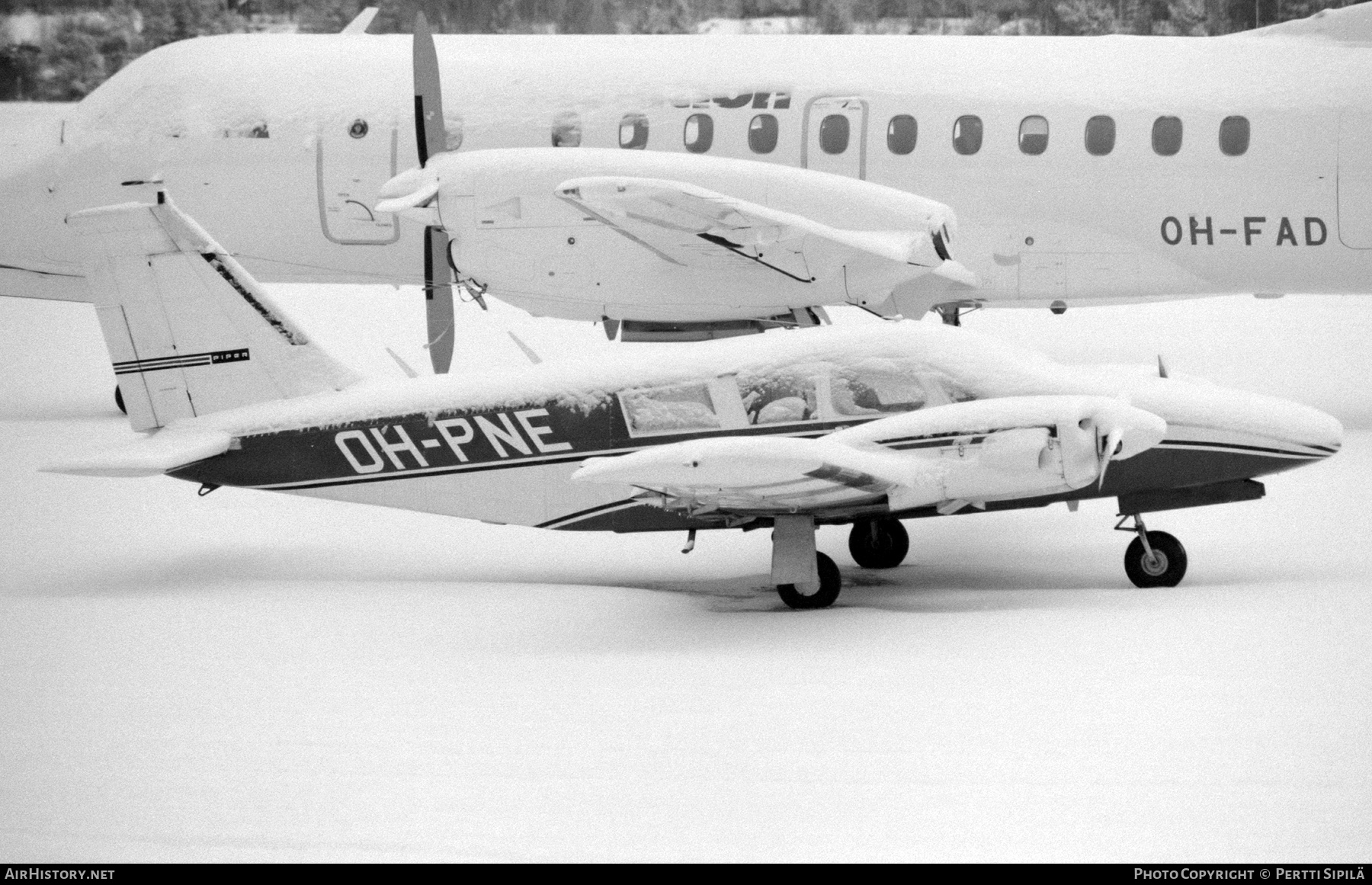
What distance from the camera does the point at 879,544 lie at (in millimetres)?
11711

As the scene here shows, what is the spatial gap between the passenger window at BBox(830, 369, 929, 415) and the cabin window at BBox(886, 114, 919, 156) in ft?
22.8

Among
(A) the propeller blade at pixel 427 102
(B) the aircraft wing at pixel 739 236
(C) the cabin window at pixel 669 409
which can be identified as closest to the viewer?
(C) the cabin window at pixel 669 409

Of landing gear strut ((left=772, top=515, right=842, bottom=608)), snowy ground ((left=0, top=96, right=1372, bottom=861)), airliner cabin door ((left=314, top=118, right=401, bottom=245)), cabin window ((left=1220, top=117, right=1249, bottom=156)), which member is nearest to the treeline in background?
cabin window ((left=1220, top=117, right=1249, bottom=156))

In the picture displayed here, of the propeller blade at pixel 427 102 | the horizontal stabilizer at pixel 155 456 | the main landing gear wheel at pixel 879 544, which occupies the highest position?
the propeller blade at pixel 427 102

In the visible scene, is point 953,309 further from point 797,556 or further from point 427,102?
point 797,556

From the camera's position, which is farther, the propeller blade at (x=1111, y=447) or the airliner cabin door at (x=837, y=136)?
the airliner cabin door at (x=837, y=136)

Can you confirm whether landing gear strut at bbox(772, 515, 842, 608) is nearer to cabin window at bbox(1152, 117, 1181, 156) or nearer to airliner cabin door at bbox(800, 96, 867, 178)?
airliner cabin door at bbox(800, 96, 867, 178)

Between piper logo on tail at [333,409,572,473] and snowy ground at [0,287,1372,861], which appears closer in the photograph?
snowy ground at [0,287,1372,861]

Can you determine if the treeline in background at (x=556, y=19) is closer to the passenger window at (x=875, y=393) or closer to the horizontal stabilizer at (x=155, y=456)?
the horizontal stabilizer at (x=155, y=456)

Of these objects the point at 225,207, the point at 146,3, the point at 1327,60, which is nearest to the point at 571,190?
the point at 225,207

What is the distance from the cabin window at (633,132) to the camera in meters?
17.0

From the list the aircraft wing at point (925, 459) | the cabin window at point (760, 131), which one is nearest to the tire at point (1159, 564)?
the aircraft wing at point (925, 459)

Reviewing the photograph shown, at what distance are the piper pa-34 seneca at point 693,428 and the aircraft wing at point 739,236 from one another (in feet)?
10.4

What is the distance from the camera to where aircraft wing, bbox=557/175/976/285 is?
45.5 ft
